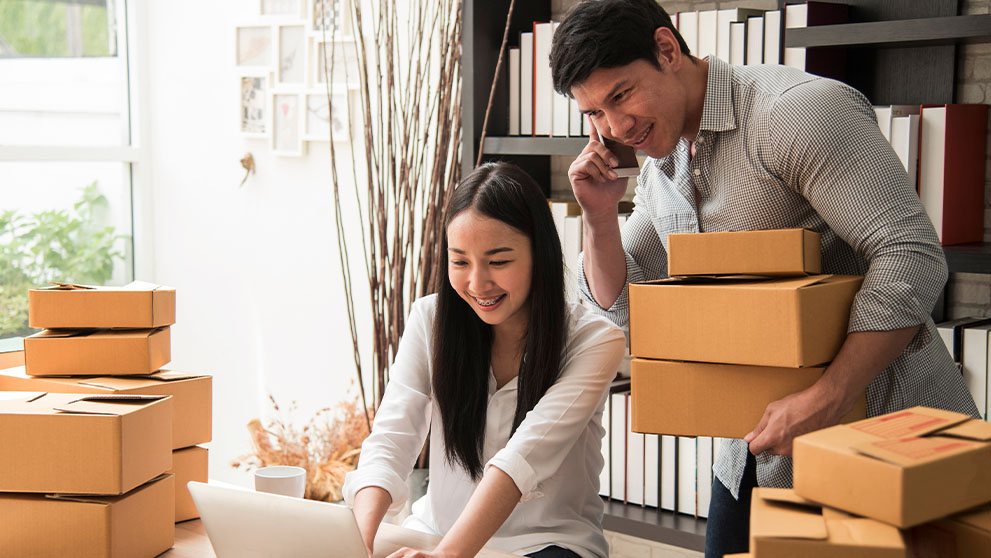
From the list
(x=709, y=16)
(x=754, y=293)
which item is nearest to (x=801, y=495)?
(x=754, y=293)

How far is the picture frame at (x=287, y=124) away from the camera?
3531mm

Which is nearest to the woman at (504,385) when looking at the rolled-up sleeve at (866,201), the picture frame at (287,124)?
the rolled-up sleeve at (866,201)

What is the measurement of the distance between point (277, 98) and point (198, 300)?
1042mm

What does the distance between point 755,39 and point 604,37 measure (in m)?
0.98

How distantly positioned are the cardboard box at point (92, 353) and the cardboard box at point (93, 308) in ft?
0.07

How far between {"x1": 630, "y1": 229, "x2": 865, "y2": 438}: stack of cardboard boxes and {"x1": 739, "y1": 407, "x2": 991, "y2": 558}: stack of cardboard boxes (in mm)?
276

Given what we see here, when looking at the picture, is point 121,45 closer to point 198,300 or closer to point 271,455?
point 198,300

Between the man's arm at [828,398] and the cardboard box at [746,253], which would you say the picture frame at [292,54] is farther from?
the man's arm at [828,398]

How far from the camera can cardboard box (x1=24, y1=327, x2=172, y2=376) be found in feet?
5.13

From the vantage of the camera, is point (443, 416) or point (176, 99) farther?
point (176, 99)

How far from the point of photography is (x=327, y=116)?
11.2 feet

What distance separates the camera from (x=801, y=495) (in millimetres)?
893

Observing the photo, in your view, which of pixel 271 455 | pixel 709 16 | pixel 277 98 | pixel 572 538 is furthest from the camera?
pixel 277 98

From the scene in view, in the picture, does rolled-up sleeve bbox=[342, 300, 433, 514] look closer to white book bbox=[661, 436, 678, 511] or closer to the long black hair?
the long black hair
